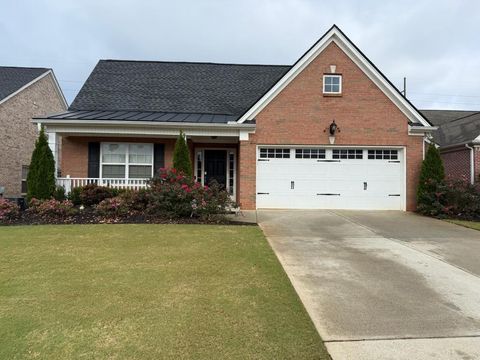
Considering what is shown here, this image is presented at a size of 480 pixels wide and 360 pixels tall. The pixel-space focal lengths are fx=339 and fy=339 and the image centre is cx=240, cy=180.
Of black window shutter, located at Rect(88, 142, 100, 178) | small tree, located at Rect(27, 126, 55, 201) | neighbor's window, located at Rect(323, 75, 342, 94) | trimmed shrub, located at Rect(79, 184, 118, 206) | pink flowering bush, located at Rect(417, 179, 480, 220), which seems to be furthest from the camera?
black window shutter, located at Rect(88, 142, 100, 178)

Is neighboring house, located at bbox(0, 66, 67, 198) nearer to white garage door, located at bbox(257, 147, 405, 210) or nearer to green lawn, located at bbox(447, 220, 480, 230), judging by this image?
white garage door, located at bbox(257, 147, 405, 210)

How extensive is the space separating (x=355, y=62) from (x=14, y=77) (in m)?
19.0

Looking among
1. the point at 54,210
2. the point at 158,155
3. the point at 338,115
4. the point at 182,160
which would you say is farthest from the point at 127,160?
the point at 338,115

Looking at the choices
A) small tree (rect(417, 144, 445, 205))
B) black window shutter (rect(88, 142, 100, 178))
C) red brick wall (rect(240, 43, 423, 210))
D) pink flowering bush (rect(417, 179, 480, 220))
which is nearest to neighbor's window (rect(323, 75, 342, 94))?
red brick wall (rect(240, 43, 423, 210))

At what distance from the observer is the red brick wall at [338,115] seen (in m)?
12.8

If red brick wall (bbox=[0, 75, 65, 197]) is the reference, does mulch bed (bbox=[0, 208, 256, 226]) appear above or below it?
below

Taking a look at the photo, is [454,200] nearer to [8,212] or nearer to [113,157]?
[113,157]

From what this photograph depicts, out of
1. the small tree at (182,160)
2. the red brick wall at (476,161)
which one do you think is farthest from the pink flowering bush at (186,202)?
the red brick wall at (476,161)

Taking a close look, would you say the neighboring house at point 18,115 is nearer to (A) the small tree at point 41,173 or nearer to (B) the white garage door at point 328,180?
(A) the small tree at point 41,173

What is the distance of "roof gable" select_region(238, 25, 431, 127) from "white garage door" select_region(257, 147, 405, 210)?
1.42m

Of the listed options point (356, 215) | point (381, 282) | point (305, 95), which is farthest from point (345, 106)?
point (381, 282)

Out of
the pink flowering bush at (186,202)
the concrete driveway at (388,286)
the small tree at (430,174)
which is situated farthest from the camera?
the small tree at (430,174)

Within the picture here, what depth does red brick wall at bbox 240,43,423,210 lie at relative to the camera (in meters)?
12.8

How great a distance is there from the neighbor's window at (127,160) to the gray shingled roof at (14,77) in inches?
343
